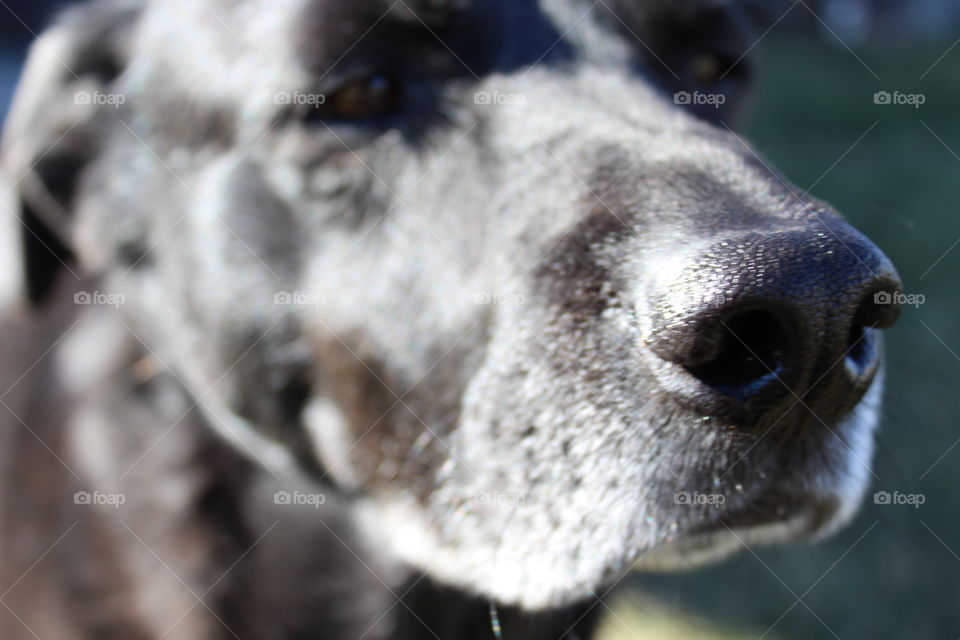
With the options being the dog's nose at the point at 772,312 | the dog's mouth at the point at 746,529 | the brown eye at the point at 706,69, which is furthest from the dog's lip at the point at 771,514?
the brown eye at the point at 706,69

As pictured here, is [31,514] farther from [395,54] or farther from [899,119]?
[899,119]

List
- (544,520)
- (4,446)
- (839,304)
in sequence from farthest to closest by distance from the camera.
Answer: (4,446)
(544,520)
(839,304)

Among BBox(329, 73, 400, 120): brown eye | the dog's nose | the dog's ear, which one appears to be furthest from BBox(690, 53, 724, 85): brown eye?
the dog's ear

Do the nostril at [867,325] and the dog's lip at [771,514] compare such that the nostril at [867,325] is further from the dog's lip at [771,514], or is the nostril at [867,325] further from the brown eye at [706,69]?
the brown eye at [706,69]

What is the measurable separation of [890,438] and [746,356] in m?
2.78

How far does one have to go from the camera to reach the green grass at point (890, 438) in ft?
11.6

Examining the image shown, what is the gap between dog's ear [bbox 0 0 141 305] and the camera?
2.56 meters

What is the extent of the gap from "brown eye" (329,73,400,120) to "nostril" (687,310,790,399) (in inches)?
40.7

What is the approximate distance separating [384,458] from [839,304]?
1.11 metres

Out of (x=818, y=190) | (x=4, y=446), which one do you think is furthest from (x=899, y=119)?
(x=4, y=446)

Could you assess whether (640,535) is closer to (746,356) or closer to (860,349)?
(746,356)

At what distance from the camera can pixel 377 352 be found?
81.0 inches

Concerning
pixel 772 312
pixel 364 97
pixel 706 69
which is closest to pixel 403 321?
pixel 364 97

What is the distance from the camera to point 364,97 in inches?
83.6
